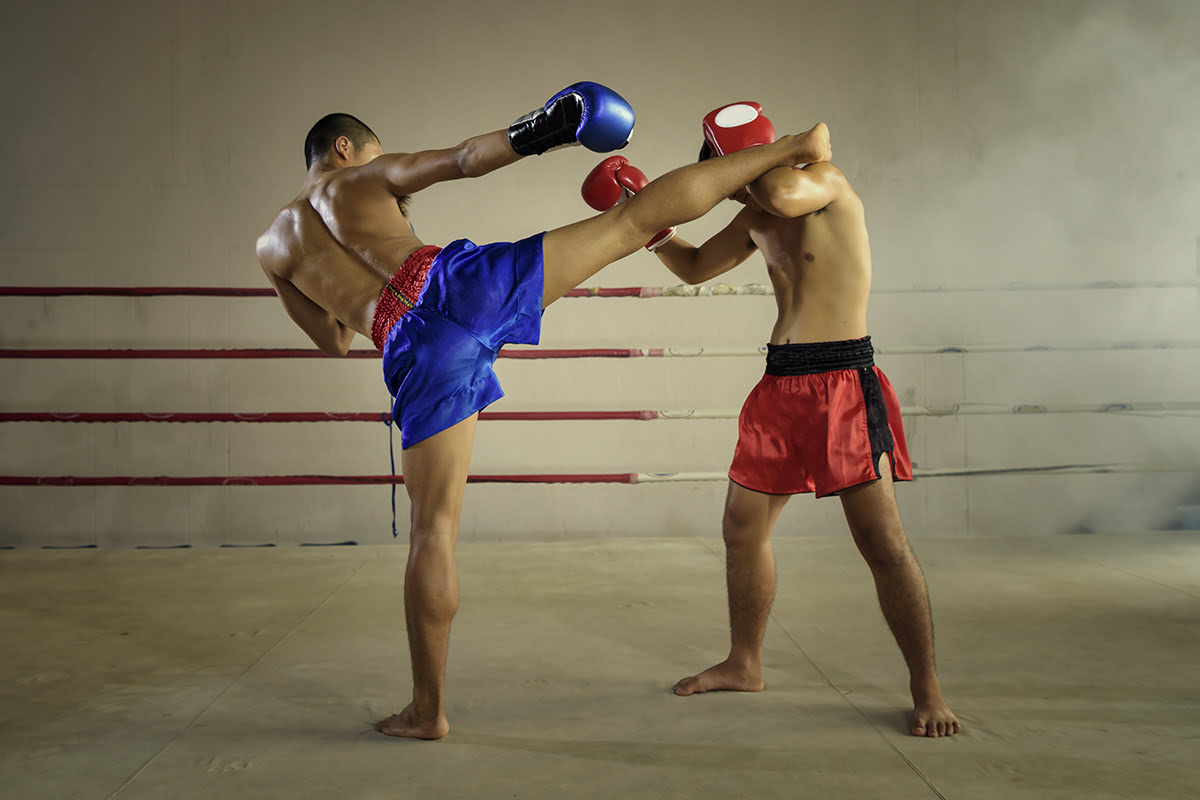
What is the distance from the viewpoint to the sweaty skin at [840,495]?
1.60 m

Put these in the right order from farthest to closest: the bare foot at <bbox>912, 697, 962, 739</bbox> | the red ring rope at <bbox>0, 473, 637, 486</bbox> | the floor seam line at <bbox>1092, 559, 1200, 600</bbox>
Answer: the red ring rope at <bbox>0, 473, 637, 486</bbox>
the floor seam line at <bbox>1092, 559, 1200, 600</bbox>
the bare foot at <bbox>912, 697, 962, 739</bbox>

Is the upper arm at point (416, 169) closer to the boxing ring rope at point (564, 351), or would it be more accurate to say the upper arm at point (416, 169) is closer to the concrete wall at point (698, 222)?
the boxing ring rope at point (564, 351)

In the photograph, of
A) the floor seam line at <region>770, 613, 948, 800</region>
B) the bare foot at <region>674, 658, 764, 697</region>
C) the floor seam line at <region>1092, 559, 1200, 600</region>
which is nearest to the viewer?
the floor seam line at <region>770, 613, 948, 800</region>

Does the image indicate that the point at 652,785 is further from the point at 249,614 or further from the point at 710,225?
the point at 710,225

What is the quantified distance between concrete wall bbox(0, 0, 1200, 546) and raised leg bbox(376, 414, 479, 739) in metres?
2.09

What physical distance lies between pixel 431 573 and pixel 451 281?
0.53 m

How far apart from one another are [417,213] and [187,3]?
1.31m

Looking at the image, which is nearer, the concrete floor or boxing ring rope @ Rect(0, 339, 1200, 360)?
the concrete floor

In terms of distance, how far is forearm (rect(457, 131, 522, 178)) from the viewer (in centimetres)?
154

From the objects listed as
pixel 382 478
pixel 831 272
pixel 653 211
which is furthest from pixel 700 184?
pixel 382 478

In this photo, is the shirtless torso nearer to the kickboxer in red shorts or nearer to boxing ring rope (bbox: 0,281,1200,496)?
the kickboxer in red shorts

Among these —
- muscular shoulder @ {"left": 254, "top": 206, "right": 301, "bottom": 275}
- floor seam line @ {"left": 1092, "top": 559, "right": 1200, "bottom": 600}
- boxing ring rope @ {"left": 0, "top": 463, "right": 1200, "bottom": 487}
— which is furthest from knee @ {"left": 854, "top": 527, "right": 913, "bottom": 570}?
boxing ring rope @ {"left": 0, "top": 463, "right": 1200, "bottom": 487}

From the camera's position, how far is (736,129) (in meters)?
1.81

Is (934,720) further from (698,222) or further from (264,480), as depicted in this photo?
(264,480)
